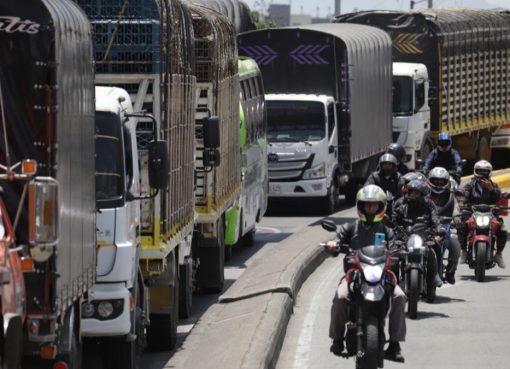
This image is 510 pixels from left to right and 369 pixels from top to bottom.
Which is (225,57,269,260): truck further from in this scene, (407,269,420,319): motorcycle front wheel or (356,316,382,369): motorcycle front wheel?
(356,316,382,369): motorcycle front wheel

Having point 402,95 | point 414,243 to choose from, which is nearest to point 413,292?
point 414,243

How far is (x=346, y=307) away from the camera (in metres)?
13.3

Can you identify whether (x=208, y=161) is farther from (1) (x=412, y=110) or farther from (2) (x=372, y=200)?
(1) (x=412, y=110)

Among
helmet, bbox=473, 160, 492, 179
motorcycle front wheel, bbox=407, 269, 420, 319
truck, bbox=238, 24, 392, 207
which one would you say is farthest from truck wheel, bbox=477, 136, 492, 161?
motorcycle front wheel, bbox=407, 269, 420, 319

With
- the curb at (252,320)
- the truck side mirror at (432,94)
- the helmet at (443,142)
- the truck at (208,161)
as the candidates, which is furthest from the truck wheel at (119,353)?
the truck side mirror at (432,94)

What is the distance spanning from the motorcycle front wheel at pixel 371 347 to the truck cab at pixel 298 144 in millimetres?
18781

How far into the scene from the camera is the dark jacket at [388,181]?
21.1m

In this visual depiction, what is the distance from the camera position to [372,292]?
1298 centimetres

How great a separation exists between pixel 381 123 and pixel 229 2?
7.43 metres

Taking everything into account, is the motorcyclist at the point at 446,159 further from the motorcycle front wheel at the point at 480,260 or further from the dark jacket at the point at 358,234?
the dark jacket at the point at 358,234

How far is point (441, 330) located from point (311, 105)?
15.1m

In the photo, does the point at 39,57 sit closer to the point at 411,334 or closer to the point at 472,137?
the point at 411,334

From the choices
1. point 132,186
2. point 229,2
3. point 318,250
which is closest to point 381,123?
point 229,2

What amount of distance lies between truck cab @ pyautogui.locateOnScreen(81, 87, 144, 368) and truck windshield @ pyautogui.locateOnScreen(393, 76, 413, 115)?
2486 cm
